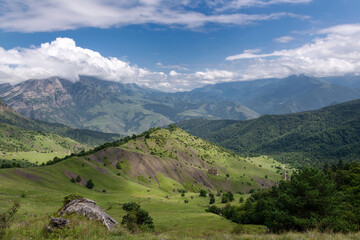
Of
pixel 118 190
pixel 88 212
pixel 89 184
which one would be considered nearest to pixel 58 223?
pixel 88 212

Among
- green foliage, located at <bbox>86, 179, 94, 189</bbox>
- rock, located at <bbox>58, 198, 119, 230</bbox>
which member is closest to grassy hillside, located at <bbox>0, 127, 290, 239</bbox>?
rock, located at <bbox>58, 198, 119, 230</bbox>

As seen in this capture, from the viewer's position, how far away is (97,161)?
14912cm

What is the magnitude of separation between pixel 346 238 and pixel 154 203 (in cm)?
9486

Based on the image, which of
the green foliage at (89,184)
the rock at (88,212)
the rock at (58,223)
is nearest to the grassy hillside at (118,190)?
the rock at (58,223)

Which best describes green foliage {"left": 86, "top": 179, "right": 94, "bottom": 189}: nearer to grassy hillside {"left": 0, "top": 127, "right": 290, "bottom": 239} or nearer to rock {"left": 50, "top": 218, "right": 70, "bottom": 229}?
grassy hillside {"left": 0, "top": 127, "right": 290, "bottom": 239}

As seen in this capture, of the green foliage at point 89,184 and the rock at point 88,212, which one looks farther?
the green foliage at point 89,184

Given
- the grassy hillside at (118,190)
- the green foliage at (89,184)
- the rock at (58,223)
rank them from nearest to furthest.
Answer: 1. the rock at (58,223)
2. the grassy hillside at (118,190)
3. the green foliage at (89,184)

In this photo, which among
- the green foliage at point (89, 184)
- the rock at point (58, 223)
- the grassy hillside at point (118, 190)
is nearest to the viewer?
the rock at point (58, 223)

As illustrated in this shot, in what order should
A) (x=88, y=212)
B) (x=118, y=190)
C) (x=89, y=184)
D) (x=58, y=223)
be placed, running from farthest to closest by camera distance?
1. (x=118, y=190)
2. (x=89, y=184)
3. (x=88, y=212)
4. (x=58, y=223)

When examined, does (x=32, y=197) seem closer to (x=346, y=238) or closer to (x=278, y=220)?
(x=278, y=220)

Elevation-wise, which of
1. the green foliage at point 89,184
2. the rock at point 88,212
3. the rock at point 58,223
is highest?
the rock at point 58,223

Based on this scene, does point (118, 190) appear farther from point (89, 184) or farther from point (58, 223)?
point (58, 223)

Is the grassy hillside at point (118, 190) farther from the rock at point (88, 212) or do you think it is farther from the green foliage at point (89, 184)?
the green foliage at point (89, 184)

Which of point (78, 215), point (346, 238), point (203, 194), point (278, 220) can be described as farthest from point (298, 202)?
point (203, 194)
